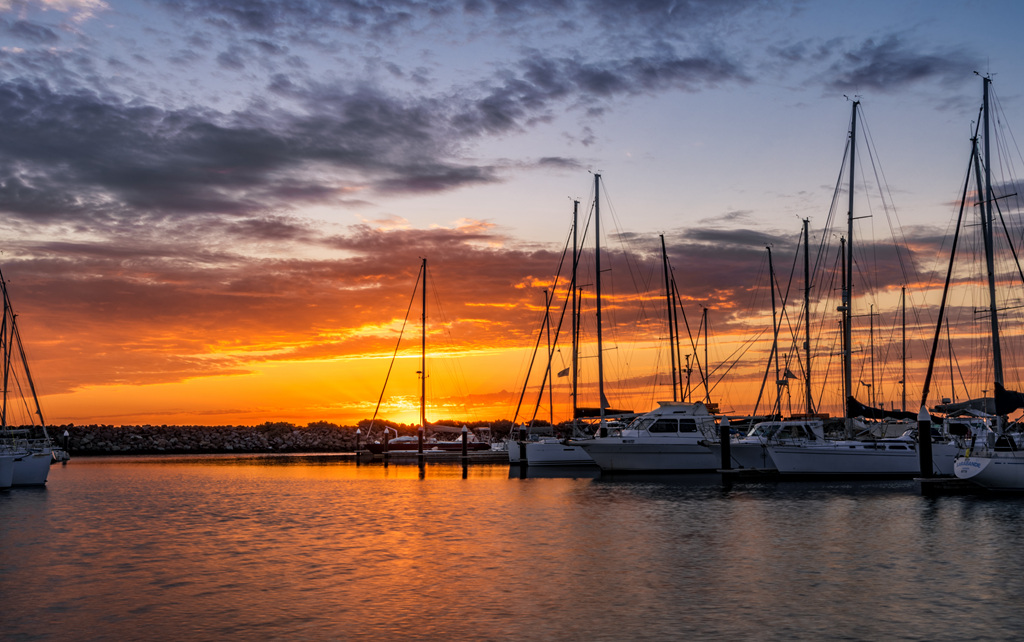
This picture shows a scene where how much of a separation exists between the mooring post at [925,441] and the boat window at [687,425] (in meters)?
13.9

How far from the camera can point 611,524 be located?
29000 millimetres

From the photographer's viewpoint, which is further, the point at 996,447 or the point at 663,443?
the point at 663,443

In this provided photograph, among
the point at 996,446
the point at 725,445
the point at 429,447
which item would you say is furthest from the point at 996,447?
the point at 429,447

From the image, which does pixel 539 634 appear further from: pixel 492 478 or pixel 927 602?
pixel 492 478

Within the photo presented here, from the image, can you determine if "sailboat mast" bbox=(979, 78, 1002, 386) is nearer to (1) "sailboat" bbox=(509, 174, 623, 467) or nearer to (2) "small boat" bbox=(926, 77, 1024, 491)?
(2) "small boat" bbox=(926, 77, 1024, 491)

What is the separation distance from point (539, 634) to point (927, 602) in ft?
25.2

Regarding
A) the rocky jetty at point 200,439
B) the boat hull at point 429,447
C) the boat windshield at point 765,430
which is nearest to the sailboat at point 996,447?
the boat windshield at point 765,430

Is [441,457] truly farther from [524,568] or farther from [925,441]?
[524,568]

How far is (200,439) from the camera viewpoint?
126 metres

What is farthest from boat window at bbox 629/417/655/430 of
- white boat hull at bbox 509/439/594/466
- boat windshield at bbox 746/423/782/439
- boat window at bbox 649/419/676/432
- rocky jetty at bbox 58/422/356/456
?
rocky jetty at bbox 58/422/356/456

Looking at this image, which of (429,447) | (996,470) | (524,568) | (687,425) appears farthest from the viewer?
(429,447)

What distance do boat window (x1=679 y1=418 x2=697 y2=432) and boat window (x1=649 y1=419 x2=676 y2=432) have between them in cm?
47

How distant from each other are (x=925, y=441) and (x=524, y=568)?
24007 millimetres

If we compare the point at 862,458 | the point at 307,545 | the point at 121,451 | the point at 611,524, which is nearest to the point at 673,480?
the point at 862,458
